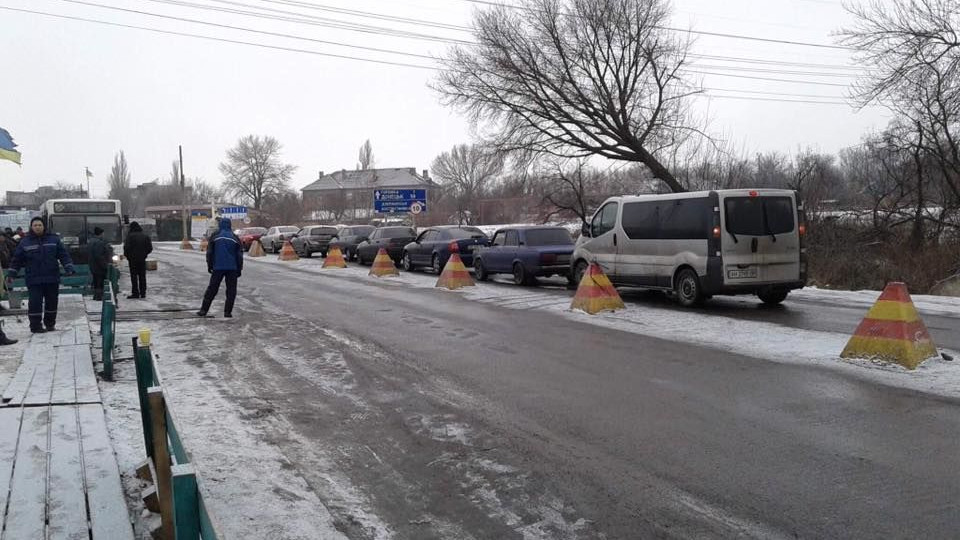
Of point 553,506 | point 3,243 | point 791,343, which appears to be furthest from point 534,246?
point 553,506

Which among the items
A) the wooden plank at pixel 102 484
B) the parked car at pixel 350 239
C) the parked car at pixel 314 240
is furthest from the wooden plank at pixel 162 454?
the parked car at pixel 314 240

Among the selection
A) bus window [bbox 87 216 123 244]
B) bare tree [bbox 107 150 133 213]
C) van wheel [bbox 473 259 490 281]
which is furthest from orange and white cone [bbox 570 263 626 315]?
bare tree [bbox 107 150 133 213]

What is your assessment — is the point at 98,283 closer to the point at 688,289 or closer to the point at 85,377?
the point at 85,377

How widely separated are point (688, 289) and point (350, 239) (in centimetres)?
2029

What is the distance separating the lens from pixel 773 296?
1346cm

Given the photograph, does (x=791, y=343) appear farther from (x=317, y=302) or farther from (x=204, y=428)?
(x=317, y=302)

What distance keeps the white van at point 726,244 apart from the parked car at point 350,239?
18.3 metres

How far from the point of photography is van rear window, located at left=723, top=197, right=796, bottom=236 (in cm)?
1246

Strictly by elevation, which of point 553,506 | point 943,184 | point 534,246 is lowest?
point 553,506

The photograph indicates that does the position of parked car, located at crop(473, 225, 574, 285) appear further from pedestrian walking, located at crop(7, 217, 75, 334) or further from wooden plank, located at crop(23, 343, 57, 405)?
wooden plank, located at crop(23, 343, 57, 405)

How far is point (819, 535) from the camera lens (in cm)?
378

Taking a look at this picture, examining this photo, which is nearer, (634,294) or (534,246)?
(634,294)

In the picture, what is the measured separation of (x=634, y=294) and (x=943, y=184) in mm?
12602

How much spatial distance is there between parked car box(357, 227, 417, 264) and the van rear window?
615 inches
